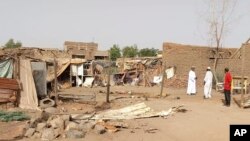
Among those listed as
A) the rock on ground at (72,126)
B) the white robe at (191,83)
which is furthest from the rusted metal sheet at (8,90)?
the white robe at (191,83)

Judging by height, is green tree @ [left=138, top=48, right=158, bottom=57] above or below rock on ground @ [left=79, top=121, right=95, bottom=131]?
above

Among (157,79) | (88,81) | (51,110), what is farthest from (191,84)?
(88,81)

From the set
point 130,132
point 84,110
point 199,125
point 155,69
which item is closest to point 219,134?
point 199,125

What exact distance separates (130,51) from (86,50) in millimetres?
18895

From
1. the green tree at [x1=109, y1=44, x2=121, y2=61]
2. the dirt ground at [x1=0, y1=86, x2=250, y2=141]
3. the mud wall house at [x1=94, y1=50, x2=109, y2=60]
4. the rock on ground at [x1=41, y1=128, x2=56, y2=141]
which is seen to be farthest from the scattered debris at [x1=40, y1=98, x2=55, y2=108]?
the green tree at [x1=109, y1=44, x2=121, y2=61]

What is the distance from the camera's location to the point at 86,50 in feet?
168

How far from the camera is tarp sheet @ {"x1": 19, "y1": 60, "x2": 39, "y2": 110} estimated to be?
15734 mm

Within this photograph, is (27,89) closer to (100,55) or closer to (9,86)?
(9,86)

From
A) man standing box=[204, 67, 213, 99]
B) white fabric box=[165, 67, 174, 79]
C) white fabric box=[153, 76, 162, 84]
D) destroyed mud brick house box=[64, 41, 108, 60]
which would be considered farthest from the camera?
destroyed mud brick house box=[64, 41, 108, 60]

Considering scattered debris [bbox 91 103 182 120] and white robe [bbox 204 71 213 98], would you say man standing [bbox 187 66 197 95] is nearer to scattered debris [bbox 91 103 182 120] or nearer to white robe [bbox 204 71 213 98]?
white robe [bbox 204 71 213 98]

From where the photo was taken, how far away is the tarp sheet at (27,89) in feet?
51.6

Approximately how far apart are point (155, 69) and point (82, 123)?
1937cm

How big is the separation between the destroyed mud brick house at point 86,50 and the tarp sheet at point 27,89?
104 ft

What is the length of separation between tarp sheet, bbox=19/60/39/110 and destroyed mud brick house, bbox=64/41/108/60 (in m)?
31.6
